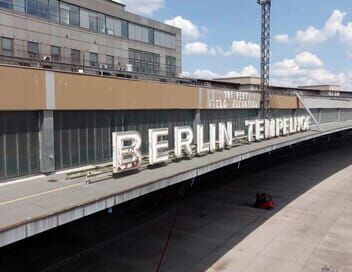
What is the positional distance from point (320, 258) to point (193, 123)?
49.6 ft

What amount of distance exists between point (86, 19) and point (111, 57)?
5927 mm

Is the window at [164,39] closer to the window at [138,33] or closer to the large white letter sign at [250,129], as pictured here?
the window at [138,33]

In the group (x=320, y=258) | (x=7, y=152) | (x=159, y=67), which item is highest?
(x=159, y=67)

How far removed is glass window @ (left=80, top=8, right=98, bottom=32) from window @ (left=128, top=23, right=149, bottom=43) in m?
6.87

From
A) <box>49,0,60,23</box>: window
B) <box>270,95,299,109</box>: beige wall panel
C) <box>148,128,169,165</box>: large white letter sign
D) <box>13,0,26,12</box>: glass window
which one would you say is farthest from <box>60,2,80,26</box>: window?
<box>148,128,169,165</box>: large white letter sign

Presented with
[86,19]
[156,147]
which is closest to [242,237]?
[156,147]

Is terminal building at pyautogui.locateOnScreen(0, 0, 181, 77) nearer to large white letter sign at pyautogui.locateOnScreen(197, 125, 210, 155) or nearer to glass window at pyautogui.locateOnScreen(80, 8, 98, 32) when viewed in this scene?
glass window at pyautogui.locateOnScreen(80, 8, 98, 32)

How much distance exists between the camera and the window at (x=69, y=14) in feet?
145

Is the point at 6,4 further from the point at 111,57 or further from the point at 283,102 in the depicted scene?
the point at 283,102

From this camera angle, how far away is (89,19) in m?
48.3

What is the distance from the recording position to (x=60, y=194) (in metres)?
15.4

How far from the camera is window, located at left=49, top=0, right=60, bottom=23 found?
42.9 m

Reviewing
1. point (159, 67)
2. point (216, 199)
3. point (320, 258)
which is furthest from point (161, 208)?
point (159, 67)

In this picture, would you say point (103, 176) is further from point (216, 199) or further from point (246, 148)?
point (216, 199)
